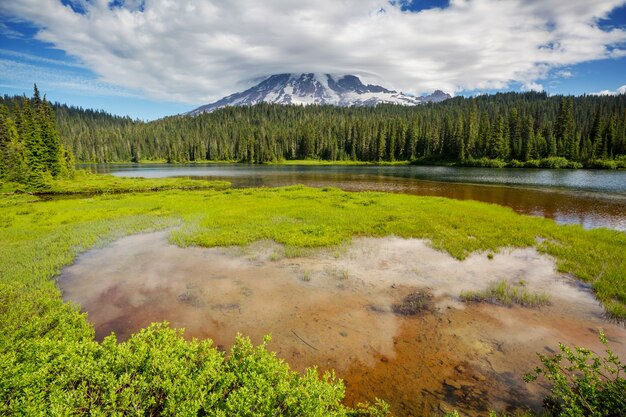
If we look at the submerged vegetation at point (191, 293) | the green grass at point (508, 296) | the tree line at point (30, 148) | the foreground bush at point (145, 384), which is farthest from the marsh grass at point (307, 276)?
the tree line at point (30, 148)

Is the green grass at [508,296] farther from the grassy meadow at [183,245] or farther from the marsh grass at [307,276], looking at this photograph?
the marsh grass at [307,276]

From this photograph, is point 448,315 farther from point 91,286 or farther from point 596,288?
point 91,286

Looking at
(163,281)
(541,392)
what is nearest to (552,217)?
(541,392)

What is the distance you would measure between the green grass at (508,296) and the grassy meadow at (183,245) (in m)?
2.64

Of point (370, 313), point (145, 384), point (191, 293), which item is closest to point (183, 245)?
point (191, 293)

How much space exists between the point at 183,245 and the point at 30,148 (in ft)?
225

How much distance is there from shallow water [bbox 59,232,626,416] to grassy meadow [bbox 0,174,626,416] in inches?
60.1

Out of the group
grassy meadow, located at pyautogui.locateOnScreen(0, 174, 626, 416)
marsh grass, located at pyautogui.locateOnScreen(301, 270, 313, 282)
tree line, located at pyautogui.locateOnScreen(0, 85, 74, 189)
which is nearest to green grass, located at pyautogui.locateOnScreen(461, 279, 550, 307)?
grassy meadow, located at pyautogui.locateOnScreen(0, 174, 626, 416)

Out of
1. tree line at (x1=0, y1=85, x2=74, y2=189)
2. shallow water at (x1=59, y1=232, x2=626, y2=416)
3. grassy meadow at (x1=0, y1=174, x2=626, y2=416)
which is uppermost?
tree line at (x1=0, y1=85, x2=74, y2=189)

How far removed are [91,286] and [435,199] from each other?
132ft

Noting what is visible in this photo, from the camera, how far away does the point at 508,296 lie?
14812 millimetres

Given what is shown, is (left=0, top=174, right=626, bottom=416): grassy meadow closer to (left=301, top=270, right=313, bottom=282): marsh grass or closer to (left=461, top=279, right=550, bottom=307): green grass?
(left=461, top=279, right=550, bottom=307): green grass

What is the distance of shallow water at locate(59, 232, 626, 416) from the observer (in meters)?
9.52

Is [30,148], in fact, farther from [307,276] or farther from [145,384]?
[145,384]
